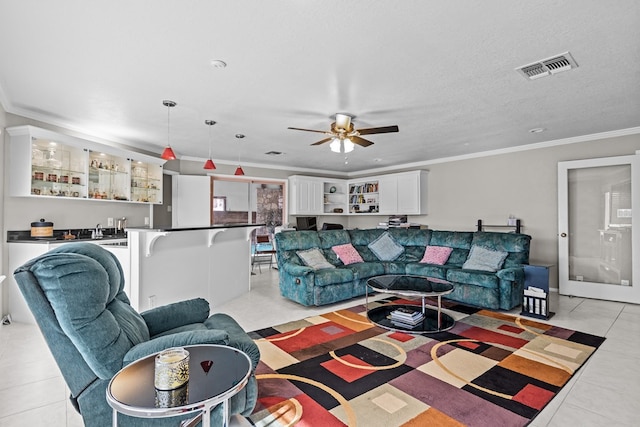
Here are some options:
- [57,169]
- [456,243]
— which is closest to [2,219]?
[57,169]

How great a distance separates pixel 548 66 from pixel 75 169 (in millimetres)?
5781

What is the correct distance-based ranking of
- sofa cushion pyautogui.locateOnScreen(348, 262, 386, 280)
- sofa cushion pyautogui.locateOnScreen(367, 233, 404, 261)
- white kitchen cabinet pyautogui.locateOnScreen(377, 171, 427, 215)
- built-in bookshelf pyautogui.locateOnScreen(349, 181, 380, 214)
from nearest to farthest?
sofa cushion pyautogui.locateOnScreen(348, 262, 386, 280) < sofa cushion pyautogui.locateOnScreen(367, 233, 404, 261) < white kitchen cabinet pyautogui.locateOnScreen(377, 171, 427, 215) < built-in bookshelf pyautogui.locateOnScreen(349, 181, 380, 214)

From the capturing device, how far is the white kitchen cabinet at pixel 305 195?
318 inches

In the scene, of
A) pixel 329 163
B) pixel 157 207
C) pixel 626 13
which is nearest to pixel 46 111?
pixel 157 207

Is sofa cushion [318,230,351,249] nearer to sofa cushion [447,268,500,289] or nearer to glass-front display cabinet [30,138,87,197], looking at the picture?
sofa cushion [447,268,500,289]

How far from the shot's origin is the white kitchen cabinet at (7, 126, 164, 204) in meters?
3.94

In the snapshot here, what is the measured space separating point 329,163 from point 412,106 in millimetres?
3966

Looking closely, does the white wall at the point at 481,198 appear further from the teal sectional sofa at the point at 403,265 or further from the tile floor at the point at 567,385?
the tile floor at the point at 567,385

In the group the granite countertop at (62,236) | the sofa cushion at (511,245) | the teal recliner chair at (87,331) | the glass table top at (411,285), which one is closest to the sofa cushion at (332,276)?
the glass table top at (411,285)

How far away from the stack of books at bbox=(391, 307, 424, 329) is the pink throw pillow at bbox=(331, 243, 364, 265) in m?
1.69

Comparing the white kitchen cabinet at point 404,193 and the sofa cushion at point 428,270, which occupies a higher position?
the white kitchen cabinet at point 404,193

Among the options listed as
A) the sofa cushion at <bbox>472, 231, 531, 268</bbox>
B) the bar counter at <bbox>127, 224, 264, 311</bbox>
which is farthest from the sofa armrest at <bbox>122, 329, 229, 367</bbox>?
the sofa cushion at <bbox>472, 231, 531, 268</bbox>

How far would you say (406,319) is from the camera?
11.8 feet

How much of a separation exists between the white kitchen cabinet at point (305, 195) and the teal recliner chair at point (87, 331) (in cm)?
631
